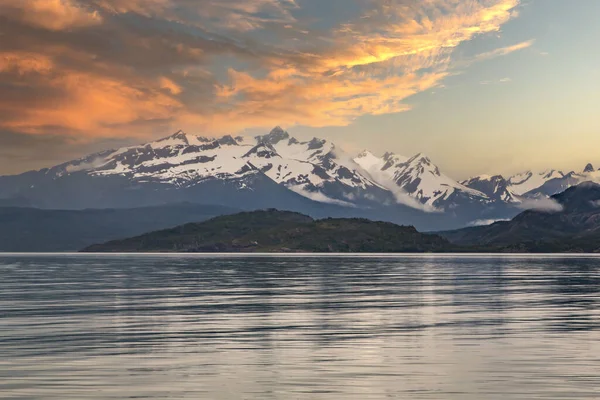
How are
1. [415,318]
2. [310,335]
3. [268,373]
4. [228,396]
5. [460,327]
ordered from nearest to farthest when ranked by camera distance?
[228,396] → [268,373] → [310,335] → [460,327] → [415,318]

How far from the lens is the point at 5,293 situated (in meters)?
120

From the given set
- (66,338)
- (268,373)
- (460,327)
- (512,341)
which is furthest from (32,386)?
(460,327)

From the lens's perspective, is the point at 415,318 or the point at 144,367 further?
the point at 415,318

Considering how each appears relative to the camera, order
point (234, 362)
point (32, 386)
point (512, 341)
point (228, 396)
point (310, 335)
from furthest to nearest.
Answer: point (310, 335) → point (512, 341) → point (234, 362) → point (32, 386) → point (228, 396)

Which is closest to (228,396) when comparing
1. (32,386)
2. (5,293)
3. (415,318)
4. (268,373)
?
(268,373)

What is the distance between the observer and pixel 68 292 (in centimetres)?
12394

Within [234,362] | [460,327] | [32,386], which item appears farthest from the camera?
[460,327]

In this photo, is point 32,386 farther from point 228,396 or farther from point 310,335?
point 310,335

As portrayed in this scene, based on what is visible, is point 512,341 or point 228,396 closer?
point 228,396

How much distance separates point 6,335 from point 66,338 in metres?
5.47

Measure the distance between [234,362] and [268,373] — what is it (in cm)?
471

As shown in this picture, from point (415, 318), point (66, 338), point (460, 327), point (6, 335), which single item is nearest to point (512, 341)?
point (460, 327)

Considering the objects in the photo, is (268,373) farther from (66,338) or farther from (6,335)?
(6,335)

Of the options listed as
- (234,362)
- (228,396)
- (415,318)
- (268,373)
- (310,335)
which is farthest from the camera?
(415,318)
